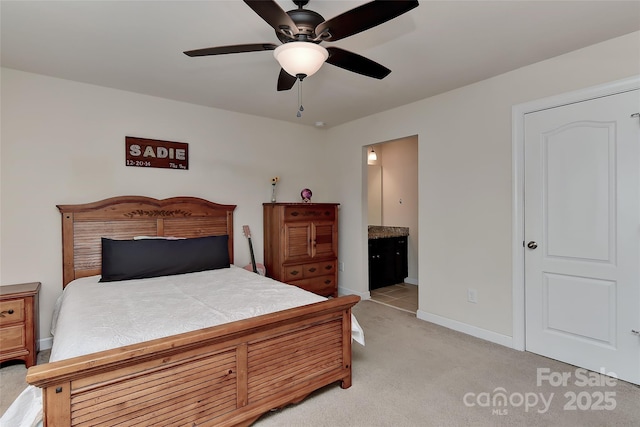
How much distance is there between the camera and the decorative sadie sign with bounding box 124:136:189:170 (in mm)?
3327

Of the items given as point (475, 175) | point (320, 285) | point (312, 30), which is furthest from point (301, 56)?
point (320, 285)

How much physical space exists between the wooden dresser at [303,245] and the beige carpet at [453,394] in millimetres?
1476

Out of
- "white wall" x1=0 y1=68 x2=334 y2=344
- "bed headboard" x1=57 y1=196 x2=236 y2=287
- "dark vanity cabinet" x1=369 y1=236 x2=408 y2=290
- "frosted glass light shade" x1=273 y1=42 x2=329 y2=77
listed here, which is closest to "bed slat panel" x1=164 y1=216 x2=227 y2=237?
"bed headboard" x1=57 y1=196 x2=236 y2=287

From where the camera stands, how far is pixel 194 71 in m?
2.79

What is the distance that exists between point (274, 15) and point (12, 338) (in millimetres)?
3050

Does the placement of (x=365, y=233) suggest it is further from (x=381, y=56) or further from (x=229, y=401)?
(x=229, y=401)

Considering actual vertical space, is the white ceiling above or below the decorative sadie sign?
above

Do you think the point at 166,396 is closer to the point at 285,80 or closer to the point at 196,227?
the point at 285,80

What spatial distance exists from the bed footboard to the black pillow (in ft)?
5.45

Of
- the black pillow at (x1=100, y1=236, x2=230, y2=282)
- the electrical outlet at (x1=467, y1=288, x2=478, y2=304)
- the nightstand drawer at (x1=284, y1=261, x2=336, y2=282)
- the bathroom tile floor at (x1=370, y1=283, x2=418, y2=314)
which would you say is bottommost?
the bathroom tile floor at (x1=370, y1=283, x2=418, y2=314)

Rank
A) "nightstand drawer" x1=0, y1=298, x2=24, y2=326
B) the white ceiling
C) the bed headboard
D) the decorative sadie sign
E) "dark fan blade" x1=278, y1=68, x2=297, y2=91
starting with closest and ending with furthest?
the white ceiling, "dark fan blade" x1=278, y1=68, x2=297, y2=91, "nightstand drawer" x1=0, y1=298, x2=24, y2=326, the bed headboard, the decorative sadie sign

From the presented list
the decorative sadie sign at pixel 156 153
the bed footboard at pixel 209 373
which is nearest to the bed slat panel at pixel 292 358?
the bed footboard at pixel 209 373

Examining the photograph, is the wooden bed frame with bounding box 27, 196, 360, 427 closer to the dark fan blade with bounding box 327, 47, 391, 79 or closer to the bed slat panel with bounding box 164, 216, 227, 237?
the dark fan blade with bounding box 327, 47, 391, 79

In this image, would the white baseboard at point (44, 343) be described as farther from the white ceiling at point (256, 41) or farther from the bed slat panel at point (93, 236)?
the white ceiling at point (256, 41)
